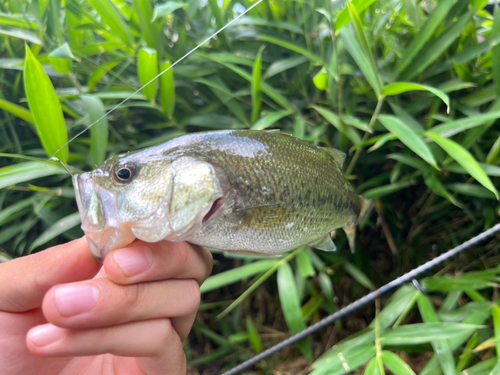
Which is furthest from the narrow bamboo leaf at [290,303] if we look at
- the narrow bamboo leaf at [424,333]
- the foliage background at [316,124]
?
the narrow bamboo leaf at [424,333]

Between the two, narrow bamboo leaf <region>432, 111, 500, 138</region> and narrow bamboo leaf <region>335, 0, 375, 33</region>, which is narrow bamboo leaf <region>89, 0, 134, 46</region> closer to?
narrow bamboo leaf <region>335, 0, 375, 33</region>

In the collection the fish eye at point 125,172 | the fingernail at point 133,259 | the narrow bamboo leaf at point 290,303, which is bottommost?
the narrow bamboo leaf at point 290,303

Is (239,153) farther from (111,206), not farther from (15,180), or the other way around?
(15,180)

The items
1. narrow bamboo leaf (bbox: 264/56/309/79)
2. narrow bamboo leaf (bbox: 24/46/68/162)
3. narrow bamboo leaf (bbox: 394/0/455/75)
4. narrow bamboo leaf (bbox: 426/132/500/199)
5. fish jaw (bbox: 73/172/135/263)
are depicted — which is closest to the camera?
fish jaw (bbox: 73/172/135/263)

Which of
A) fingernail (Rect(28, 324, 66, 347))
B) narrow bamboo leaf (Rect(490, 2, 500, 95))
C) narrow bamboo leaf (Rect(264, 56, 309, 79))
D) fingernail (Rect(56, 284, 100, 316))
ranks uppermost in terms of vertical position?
narrow bamboo leaf (Rect(490, 2, 500, 95))

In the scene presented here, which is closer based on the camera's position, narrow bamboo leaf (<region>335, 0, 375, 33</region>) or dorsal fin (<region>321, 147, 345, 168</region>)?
dorsal fin (<region>321, 147, 345, 168</region>)

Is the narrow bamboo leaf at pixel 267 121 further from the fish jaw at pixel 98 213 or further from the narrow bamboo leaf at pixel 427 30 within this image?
the fish jaw at pixel 98 213

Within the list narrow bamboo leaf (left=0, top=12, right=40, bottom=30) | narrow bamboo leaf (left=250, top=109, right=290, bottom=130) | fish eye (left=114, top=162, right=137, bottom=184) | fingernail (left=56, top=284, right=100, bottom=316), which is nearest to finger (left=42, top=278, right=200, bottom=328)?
fingernail (left=56, top=284, right=100, bottom=316)
